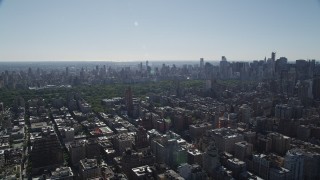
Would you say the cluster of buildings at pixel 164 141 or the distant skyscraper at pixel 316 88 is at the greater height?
the distant skyscraper at pixel 316 88

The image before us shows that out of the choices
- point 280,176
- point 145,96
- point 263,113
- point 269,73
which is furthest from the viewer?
point 269,73

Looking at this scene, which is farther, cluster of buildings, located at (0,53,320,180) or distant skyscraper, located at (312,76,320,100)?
distant skyscraper, located at (312,76,320,100)

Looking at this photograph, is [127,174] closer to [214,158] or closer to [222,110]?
[214,158]

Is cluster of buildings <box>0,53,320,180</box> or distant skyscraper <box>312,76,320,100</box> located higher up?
distant skyscraper <box>312,76,320,100</box>

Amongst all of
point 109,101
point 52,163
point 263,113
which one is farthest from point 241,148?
point 109,101

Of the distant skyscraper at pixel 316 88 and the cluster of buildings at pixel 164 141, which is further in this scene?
the distant skyscraper at pixel 316 88

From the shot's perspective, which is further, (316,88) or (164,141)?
(316,88)

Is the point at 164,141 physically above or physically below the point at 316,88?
below

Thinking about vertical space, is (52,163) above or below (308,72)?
below
